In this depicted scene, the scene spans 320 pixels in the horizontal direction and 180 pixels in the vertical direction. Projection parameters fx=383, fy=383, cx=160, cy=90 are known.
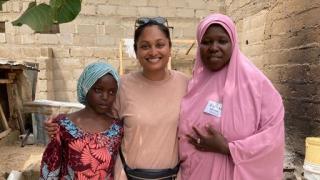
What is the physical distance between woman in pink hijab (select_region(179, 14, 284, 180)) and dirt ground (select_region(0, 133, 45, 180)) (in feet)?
10.7

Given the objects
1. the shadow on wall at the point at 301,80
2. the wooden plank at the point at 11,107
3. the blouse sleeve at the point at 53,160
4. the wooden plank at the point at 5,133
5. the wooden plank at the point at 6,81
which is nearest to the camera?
the blouse sleeve at the point at 53,160

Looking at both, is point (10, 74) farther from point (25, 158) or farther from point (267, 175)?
point (267, 175)

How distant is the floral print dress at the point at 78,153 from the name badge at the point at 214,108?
0.48 meters

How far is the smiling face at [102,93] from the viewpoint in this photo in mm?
1908

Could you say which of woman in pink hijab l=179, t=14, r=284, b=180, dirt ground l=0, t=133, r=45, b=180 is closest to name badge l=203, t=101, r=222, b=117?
woman in pink hijab l=179, t=14, r=284, b=180

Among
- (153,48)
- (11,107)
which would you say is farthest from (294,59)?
(11,107)

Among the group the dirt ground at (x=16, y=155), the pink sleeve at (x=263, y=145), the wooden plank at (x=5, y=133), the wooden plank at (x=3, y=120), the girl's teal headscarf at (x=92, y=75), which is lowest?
the dirt ground at (x=16, y=155)

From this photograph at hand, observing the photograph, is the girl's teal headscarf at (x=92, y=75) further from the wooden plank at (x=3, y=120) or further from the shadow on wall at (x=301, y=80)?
the wooden plank at (x=3, y=120)

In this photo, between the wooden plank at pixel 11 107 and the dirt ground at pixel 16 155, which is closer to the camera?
the dirt ground at pixel 16 155

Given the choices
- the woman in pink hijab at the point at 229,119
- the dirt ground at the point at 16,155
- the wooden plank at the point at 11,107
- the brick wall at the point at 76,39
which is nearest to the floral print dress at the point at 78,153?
the woman in pink hijab at the point at 229,119

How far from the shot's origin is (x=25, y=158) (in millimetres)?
5438

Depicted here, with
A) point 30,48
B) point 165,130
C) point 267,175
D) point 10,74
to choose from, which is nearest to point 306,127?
point 267,175

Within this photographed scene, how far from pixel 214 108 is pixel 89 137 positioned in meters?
0.63

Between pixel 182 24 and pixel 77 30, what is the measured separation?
2385 mm
